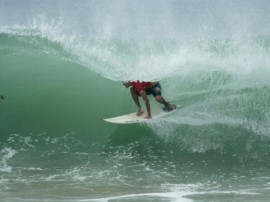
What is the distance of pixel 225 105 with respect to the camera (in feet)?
35.0

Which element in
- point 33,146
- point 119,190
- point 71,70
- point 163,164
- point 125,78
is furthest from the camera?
point 71,70

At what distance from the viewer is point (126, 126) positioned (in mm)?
10727

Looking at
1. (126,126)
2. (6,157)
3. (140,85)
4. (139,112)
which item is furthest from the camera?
(126,126)

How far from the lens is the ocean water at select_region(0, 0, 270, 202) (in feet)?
27.6

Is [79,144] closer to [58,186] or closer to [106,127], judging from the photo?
[106,127]

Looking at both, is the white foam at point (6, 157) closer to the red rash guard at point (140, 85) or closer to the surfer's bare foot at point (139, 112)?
the surfer's bare foot at point (139, 112)

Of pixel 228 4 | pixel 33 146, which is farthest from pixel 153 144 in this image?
pixel 228 4

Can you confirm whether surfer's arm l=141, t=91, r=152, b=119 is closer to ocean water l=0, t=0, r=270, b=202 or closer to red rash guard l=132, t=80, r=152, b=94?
red rash guard l=132, t=80, r=152, b=94

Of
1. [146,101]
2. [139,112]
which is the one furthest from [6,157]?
[146,101]

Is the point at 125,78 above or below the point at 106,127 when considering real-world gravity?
above

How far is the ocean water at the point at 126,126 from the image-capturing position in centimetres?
840

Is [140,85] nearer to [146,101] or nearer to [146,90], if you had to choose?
[146,90]

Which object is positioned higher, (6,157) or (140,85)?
(140,85)

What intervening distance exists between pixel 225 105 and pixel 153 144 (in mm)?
1613
